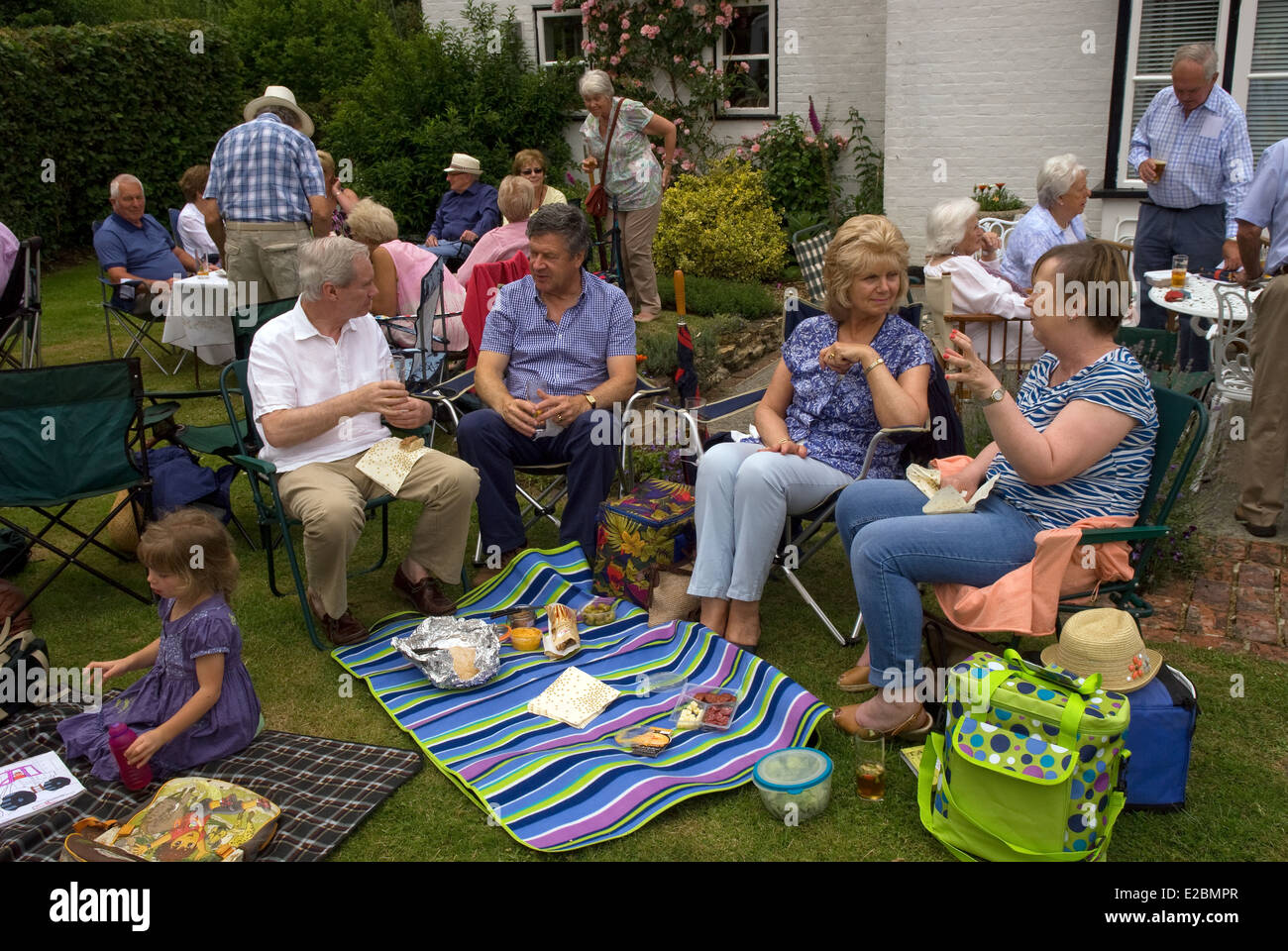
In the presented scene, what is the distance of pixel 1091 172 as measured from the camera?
8.63m

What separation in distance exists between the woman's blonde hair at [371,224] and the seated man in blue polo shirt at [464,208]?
87.5 inches

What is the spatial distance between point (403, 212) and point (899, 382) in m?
9.48

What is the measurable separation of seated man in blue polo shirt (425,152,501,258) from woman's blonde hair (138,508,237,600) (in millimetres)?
5811

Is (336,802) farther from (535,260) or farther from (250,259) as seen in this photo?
(250,259)

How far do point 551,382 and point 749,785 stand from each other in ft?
7.08

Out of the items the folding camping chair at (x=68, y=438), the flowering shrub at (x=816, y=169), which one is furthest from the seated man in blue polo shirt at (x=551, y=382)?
the flowering shrub at (x=816, y=169)

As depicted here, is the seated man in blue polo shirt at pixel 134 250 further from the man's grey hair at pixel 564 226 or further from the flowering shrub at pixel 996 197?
the flowering shrub at pixel 996 197

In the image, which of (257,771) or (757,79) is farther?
(757,79)

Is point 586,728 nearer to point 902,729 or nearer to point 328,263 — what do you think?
point 902,729

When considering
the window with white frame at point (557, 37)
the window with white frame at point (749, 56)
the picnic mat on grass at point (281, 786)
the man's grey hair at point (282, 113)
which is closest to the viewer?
the picnic mat on grass at point (281, 786)

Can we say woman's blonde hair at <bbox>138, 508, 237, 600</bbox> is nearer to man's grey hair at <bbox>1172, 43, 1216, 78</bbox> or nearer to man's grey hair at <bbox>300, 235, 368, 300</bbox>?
man's grey hair at <bbox>300, 235, 368, 300</bbox>

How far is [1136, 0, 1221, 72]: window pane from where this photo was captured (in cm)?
799

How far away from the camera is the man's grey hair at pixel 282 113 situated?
689cm
